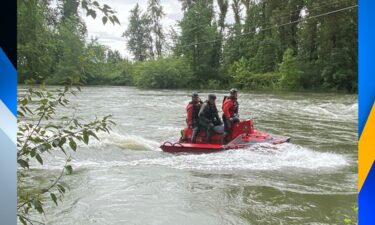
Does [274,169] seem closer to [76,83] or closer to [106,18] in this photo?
[76,83]

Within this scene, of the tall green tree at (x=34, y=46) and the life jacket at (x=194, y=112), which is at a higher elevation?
the tall green tree at (x=34, y=46)

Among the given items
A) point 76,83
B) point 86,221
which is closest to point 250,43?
point 86,221

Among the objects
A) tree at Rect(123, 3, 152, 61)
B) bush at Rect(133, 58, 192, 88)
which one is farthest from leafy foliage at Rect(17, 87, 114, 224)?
tree at Rect(123, 3, 152, 61)

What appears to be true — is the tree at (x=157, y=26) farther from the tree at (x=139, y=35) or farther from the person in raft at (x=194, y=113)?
the person in raft at (x=194, y=113)

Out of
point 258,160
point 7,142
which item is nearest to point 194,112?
point 258,160

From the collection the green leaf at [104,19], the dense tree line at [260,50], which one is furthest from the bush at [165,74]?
the green leaf at [104,19]

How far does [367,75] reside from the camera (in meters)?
0.97

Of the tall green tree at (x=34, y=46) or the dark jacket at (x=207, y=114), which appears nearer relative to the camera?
the tall green tree at (x=34, y=46)

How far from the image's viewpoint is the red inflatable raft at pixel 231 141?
10.6 meters

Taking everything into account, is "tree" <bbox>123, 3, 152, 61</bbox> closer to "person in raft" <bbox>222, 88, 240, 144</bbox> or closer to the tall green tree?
"person in raft" <bbox>222, 88, 240, 144</bbox>

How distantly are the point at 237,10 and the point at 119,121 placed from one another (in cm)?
3558

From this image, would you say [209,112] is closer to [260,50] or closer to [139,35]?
[260,50]

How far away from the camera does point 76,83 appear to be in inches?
98.9

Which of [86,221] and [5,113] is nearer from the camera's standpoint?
[5,113]
